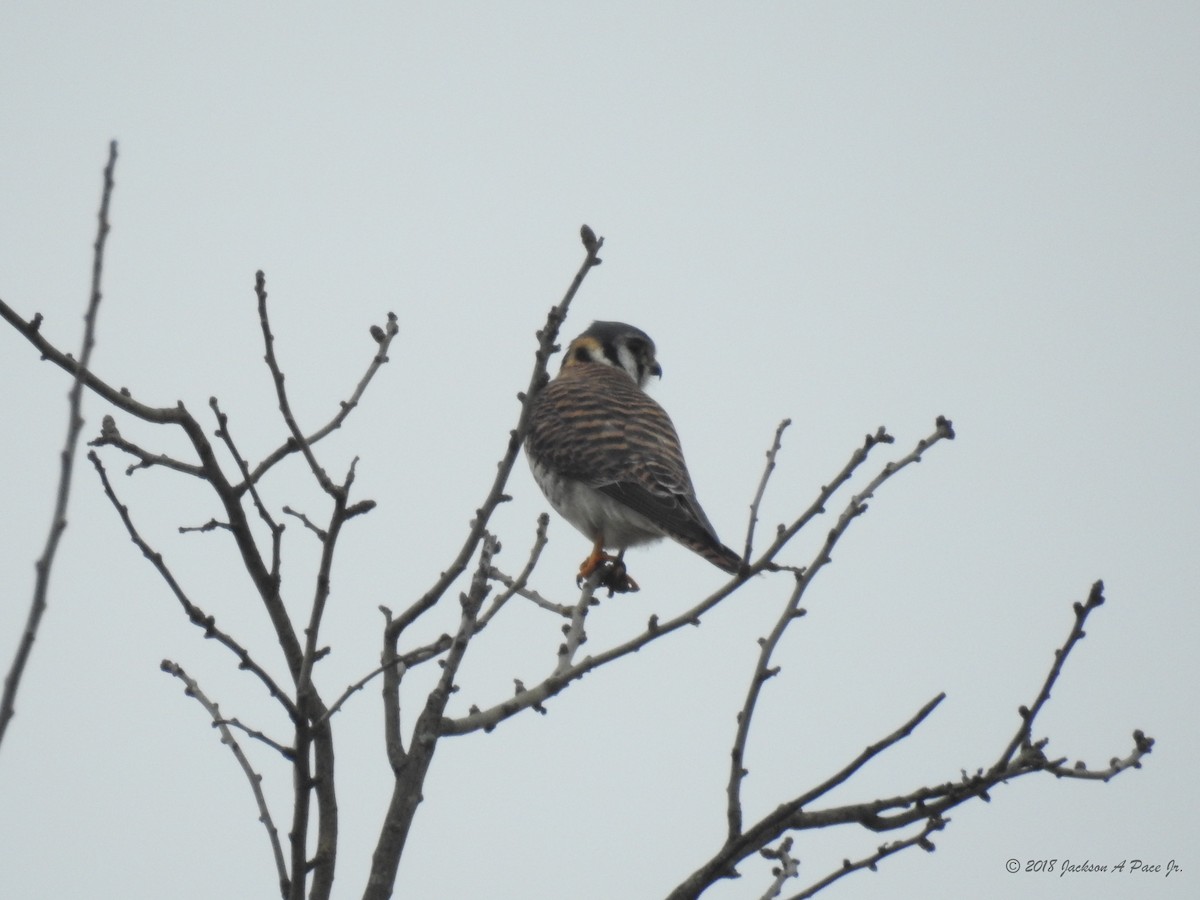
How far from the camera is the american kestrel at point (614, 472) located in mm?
5656

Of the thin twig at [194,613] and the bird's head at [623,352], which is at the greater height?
the bird's head at [623,352]

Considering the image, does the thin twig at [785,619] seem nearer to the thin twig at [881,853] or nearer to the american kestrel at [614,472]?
the thin twig at [881,853]

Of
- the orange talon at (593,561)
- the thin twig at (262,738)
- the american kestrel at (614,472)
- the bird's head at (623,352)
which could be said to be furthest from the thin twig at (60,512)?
the bird's head at (623,352)

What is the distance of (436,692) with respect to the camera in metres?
2.53

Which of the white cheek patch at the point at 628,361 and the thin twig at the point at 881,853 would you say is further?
the white cheek patch at the point at 628,361

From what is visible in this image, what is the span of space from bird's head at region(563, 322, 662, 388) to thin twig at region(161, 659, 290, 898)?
202 inches

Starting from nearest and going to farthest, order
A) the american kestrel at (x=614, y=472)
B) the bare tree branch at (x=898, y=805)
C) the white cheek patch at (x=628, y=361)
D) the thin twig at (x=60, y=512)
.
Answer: the thin twig at (x=60, y=512), the bare tree branch at (x=898, y=805), the american kestrel at (x=614, y=472), the white cheek patch at (x=628, y=361)

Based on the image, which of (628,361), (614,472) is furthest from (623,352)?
(614,472)

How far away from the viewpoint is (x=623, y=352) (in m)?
7.93

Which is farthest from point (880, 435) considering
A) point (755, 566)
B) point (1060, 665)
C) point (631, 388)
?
point (631, 388)

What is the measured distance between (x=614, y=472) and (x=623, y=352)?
199 centimetres

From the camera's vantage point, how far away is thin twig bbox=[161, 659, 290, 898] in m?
2.27

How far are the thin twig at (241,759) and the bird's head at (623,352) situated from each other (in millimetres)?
5131

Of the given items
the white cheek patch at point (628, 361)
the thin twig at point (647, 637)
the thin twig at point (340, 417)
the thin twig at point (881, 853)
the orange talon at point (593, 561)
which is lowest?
the thin twig at point (881, 853)
